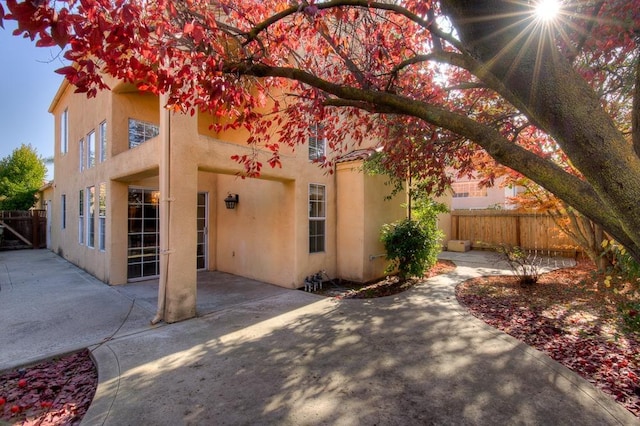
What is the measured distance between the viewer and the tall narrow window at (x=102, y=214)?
8742 mm

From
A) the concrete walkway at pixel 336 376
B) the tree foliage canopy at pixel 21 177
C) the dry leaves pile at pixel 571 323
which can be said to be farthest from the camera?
the tree foliage canopy at pixel 21 177

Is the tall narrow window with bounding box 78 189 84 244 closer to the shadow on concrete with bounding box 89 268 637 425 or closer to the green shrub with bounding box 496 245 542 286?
the shadow on concrete with bounding box 89 268 637 425

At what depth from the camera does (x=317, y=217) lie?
28.6 ft

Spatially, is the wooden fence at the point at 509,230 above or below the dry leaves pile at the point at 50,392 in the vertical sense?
above

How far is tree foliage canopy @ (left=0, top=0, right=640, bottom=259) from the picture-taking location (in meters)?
1.95

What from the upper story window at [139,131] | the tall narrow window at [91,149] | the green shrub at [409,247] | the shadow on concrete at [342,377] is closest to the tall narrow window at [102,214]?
the tall narrow window at [91,149]

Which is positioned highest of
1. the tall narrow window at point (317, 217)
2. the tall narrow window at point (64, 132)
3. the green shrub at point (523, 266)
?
the tall narrow window at point (64, 132)

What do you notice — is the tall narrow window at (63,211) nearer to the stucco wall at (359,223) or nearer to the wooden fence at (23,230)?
the wooden fence at (23,230)

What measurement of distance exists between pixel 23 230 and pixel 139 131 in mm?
14738

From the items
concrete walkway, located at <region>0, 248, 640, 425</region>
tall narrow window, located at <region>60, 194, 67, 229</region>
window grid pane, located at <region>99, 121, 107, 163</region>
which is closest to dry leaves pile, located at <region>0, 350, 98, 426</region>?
concrete walkway, located at <region>0, 248, 640, 425</region>

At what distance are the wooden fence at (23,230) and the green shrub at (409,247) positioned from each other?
65.4ft

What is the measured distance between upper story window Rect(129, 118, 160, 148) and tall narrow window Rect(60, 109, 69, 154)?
6.54 meters

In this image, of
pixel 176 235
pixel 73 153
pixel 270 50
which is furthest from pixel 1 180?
pixel 270 50

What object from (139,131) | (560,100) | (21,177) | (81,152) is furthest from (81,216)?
(21,177)
